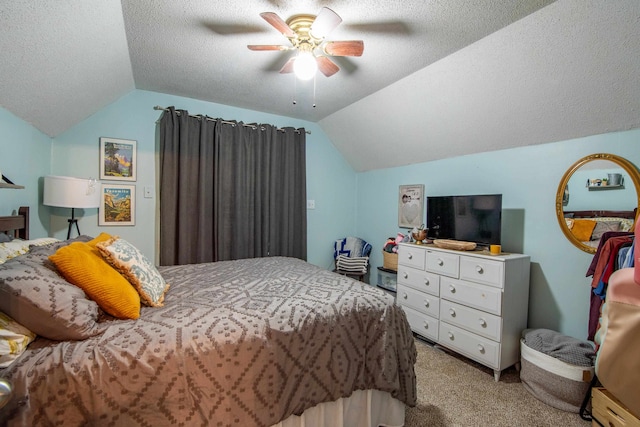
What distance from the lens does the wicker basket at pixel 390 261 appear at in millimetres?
3450

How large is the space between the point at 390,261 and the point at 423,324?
3.01 feet

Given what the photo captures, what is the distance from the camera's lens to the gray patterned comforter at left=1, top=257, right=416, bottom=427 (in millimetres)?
972

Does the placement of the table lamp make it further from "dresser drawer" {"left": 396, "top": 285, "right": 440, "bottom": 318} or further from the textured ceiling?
"dresser drawer" {"left": 396, "top": 285, "right": 440, "bottom": 318}

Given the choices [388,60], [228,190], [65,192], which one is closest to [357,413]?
[388,60]

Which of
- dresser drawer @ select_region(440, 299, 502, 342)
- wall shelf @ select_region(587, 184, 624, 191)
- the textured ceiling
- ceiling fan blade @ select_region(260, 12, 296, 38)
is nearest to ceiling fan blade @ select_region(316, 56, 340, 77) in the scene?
the textured ceiling

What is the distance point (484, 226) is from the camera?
2.56 meters

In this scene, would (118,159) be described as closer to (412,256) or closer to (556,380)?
(412,256)

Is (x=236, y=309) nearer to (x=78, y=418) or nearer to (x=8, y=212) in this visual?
(x=78, y=418)

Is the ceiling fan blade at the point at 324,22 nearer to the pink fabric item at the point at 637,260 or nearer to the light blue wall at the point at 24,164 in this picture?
the pink fabric item at the point at 637,260

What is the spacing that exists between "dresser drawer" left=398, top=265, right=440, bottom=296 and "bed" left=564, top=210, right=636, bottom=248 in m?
1.07

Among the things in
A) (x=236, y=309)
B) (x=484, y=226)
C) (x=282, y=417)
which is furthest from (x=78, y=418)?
(x=484, y=226)

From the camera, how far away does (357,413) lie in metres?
1.56

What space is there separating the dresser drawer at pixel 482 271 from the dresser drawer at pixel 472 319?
0.25 m

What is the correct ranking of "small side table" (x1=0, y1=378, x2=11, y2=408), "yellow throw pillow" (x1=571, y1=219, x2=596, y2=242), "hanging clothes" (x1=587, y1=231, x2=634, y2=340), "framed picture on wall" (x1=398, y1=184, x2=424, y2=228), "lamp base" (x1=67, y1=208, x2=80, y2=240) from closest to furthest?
1. "small side table" (x1=0, y1=378, x2=11, y2=408)
2. "hanging clothes" (x1=587, y1=231, x2=634, y2=340)
3. "yellow throw pillow" (x1=571, y1=219, x2=596, y2=242)
4. "lamp base" (x1=67, y1=208, x2=80, y2=240)
5. "framed picture on wall" (x1=398, y1=184, x2=424, y2=228)
